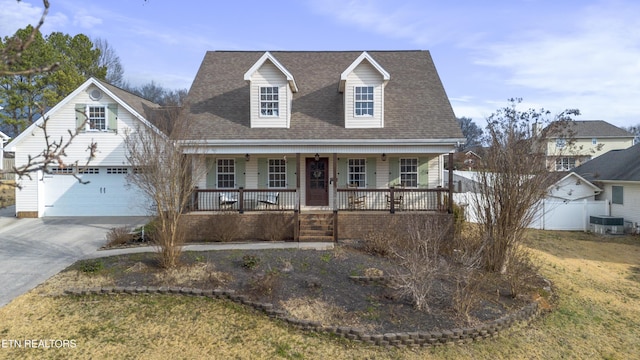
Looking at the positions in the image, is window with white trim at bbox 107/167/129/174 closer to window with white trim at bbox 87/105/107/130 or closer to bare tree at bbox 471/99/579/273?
window with white trim at bbox 87/105/107/130

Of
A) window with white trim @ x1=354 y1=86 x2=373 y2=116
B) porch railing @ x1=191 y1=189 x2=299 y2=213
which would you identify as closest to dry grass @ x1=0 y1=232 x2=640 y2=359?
porch railing @ x1=191 y1=189 x2=299 y2=213

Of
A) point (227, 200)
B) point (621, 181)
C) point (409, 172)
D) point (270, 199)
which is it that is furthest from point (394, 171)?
point (621, 181)

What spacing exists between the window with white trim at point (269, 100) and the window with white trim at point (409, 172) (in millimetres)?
5624

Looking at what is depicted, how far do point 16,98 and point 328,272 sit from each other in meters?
30.3

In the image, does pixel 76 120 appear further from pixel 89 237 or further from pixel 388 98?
pixel 388 98

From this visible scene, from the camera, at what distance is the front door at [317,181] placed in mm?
14547

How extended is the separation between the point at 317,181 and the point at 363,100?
12.4 ft

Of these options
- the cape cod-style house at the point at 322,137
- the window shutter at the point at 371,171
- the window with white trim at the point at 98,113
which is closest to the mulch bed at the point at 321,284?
the cape cod-style house at the point at 322,137

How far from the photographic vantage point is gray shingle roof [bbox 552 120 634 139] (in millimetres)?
40062

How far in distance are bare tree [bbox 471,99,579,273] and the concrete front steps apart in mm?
4836

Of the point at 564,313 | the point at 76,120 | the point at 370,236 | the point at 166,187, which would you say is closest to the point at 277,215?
the point at 370,236

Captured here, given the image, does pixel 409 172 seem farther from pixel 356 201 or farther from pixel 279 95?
pixel 279 95

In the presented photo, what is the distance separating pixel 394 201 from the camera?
508 inches

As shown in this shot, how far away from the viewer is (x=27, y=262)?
9617mm
